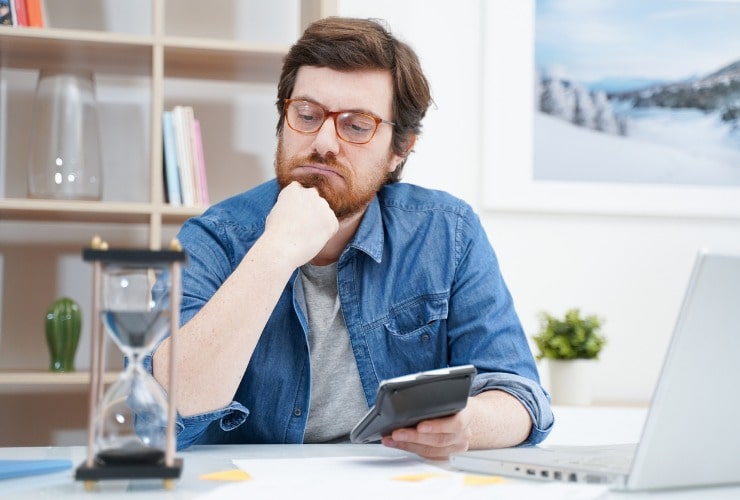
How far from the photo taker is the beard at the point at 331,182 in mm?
1590

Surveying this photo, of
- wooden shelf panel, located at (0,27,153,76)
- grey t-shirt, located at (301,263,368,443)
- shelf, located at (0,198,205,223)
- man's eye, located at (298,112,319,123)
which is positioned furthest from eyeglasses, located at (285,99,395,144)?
wooden shelf panel, located at (0,27,153,76)

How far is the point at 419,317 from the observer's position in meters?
1.62

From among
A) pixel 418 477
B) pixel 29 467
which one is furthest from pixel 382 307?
pixel 29 467

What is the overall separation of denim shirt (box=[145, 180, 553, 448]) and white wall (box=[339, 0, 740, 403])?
1121 mm

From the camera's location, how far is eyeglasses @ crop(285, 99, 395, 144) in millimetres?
1609

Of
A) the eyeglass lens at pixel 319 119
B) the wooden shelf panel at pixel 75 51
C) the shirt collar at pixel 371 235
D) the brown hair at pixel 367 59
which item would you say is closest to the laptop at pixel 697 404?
the shirt collar at pixel 371 235

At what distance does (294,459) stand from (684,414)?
51 centimetres

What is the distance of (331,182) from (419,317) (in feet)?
0.94

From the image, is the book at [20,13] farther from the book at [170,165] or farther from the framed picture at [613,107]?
the framed picture at [613,107]

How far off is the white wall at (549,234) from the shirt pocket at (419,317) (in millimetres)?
1201

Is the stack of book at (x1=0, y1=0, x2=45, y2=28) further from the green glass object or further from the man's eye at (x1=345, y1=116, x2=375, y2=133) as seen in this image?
the man's eye at (x1=345, y1=116, x2=375, y2=133)

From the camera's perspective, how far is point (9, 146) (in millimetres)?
2615

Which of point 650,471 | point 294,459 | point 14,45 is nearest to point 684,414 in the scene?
point 650,471

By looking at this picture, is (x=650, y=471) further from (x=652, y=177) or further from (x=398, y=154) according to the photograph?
(x=652, y=177)
